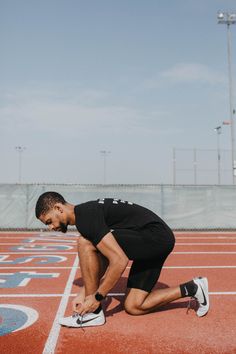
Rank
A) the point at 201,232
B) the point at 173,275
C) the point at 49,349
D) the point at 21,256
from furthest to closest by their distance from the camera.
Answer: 1. the point at 201,232
2. the point at 21,256
3. the point at 173,275
4. the point at 49,349

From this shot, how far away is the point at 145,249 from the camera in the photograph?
351cm

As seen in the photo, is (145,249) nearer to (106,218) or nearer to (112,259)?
(106,218)

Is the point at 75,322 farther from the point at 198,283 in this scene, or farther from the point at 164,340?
the point at 198,283

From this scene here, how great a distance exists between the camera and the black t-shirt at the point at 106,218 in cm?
309

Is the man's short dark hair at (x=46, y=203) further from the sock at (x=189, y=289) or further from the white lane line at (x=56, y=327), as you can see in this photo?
the sock at (x=189, y=289)

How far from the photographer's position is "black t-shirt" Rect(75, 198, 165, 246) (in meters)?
3.09

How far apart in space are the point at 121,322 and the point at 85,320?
1.17ft

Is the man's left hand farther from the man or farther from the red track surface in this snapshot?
the red track surface

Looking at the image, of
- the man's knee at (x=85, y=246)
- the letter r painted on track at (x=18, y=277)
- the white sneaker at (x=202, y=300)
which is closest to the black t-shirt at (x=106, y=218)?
the man's knee at (x=85, y=246)

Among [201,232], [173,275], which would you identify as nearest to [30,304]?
[173,275]

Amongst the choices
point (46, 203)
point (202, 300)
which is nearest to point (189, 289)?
point (202, 300)

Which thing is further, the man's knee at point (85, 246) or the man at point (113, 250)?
the man's knee at point (85, 246)

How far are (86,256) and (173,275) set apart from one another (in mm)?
2828

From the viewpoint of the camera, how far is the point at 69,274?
576 centimetres
